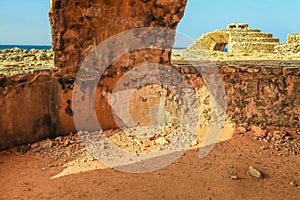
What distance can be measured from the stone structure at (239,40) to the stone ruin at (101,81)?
29.5ft

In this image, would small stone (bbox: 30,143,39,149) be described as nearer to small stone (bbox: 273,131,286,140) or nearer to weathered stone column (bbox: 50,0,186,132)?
weathered stone column (bbox: 50,0,186,132)

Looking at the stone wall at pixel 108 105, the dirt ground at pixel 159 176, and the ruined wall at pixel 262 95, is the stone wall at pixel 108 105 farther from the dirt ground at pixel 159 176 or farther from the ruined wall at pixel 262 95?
the dirt ground at pixel 159 176

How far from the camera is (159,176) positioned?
2.66m

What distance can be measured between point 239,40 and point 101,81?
12.0 m

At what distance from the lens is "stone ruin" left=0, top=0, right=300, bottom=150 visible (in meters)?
3.14

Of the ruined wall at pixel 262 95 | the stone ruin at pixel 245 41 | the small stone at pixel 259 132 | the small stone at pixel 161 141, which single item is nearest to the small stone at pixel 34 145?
the small stone at pixel 161 141

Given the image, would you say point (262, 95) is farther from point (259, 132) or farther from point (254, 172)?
point (254, 172)

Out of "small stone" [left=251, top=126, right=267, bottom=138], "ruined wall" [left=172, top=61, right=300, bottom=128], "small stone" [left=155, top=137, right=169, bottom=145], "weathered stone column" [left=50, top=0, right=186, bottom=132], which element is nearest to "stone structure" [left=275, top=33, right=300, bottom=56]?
"ruined wall" [left=172, top=61, right=300, bottom=128]

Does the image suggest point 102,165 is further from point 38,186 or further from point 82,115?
point 82,115

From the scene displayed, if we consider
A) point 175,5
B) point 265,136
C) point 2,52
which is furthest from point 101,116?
point 2,52

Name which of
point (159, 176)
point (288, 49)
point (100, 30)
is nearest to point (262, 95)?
point (159, 176)

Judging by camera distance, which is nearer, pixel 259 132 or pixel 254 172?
pixel 254 172

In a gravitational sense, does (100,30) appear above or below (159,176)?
above

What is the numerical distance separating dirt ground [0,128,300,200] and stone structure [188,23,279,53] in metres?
9.77
